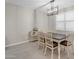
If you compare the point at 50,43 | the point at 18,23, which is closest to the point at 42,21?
the point at 50,43

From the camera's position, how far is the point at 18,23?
9.18 feet

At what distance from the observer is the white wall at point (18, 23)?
2588 mm

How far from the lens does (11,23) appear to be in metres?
2.65

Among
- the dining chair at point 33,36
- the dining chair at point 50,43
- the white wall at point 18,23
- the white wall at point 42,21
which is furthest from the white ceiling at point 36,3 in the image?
the dining chair at point 50,43

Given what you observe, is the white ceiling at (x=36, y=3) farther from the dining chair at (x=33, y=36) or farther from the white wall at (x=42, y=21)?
the dining chair at (x=33, y=36)

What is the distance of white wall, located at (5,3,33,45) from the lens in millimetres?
2588

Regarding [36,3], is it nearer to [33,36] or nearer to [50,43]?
[33,36]

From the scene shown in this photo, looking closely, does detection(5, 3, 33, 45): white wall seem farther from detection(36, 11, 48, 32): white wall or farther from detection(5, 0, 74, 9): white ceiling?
detection(36, 11, 48, 32): white wall

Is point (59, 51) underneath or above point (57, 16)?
underneath
